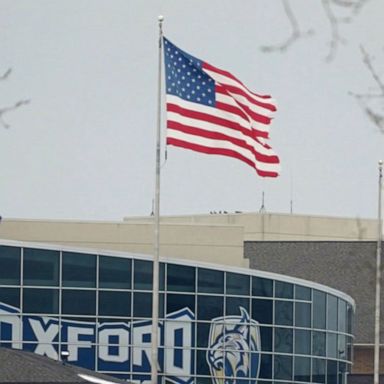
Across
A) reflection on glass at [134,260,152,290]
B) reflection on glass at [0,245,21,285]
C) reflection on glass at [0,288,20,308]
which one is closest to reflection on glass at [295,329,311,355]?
reflection on glass at [134,260,152,290]

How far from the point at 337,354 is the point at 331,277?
20.2 metres

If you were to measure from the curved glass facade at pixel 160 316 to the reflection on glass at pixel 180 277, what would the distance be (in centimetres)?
3

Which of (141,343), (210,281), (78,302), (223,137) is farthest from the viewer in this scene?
(210,281)

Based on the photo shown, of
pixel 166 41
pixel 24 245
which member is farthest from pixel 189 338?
pixel 166 41

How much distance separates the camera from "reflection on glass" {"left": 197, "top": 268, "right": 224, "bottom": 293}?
5653 centimetres

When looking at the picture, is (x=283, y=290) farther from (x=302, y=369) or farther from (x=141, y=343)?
(x=141, y=343)

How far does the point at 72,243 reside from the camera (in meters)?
60.6

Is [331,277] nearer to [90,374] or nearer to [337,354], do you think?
[337,354]

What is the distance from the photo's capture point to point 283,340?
58.7 meters

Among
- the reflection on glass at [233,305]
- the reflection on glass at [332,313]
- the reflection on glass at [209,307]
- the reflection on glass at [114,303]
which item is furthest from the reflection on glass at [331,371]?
the reflection on glass at [114,303]

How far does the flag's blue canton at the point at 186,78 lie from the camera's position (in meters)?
41.3

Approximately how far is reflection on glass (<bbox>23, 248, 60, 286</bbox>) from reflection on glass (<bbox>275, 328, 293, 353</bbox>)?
8217mm

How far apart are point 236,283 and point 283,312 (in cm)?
239

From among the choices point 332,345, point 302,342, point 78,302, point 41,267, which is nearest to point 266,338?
point 302,342
